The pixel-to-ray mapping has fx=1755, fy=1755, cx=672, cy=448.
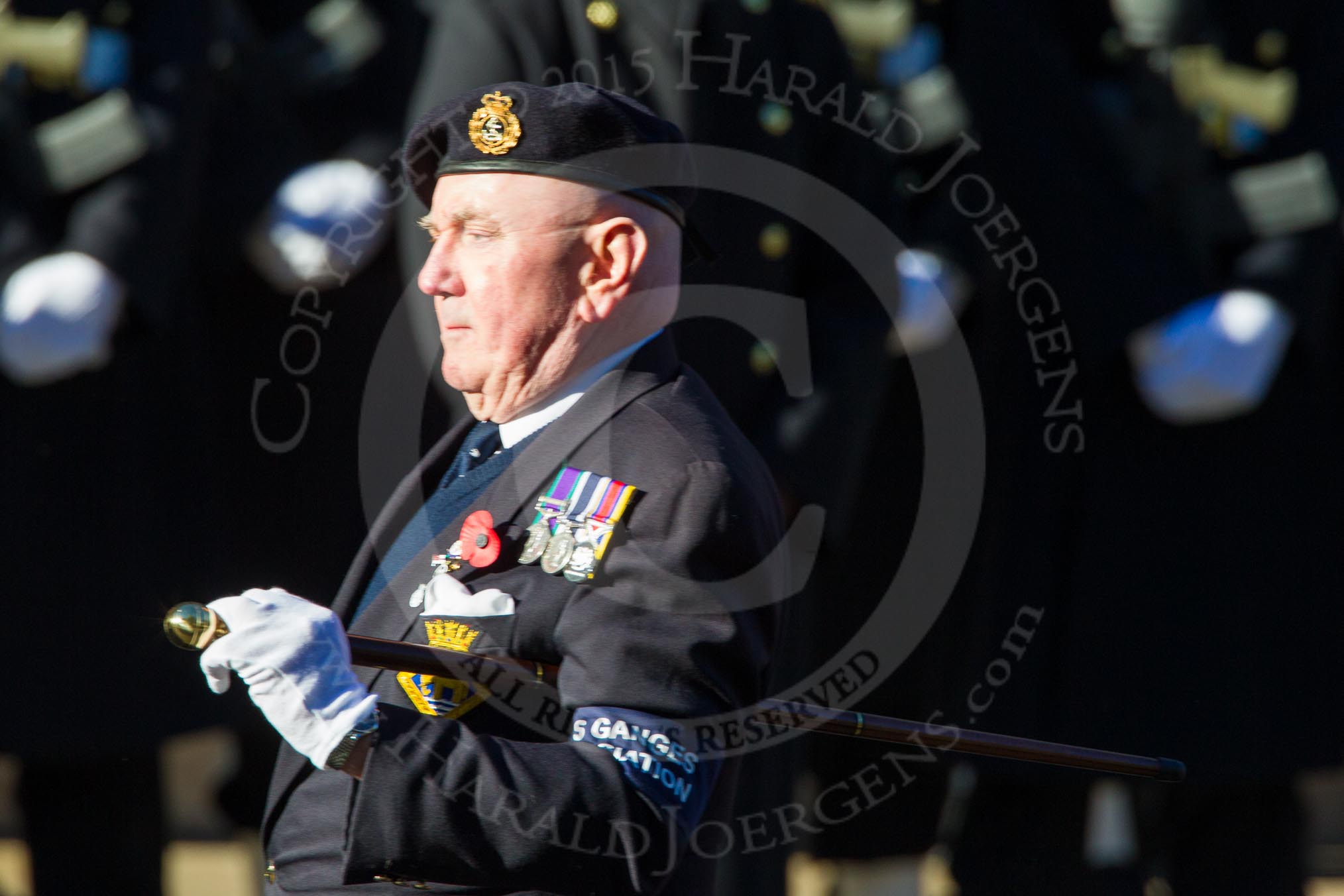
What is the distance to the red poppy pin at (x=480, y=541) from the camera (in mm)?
1560

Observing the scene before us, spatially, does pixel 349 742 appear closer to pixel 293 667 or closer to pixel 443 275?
pixel 293 667

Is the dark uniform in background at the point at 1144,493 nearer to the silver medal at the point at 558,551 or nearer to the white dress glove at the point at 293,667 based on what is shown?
the silver medal at the point at 558,551

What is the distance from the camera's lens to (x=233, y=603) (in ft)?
4.55

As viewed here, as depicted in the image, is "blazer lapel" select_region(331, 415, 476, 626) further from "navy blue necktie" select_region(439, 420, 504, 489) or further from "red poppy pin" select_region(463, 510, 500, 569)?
"red poppy pin" select_region(463, 510, 500, 569)

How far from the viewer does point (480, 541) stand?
1.57m

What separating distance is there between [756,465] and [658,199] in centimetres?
26

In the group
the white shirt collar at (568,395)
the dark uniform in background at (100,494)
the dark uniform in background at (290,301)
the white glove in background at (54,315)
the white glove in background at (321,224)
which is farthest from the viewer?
the dark uniform in background at (290,301)

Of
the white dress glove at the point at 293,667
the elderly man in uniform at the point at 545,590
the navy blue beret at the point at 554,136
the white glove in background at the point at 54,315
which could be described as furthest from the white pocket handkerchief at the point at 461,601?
the white glove in background at the point at 54,315

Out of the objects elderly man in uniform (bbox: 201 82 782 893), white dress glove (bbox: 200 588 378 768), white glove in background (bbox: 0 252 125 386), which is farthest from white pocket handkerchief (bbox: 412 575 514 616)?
white glove in background (bbox: 0 252 125 386)

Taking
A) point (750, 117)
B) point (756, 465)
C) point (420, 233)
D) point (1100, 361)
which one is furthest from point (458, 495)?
point (1100, 361)

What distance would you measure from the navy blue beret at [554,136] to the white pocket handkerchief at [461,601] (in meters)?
0.37

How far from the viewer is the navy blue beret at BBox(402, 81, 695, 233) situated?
5.11 feet

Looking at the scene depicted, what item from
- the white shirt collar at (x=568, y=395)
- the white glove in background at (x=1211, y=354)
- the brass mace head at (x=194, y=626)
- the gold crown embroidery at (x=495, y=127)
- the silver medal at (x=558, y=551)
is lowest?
the brass mace head at (x=194, y=626)

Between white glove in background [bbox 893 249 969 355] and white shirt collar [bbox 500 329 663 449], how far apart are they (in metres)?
1.43
